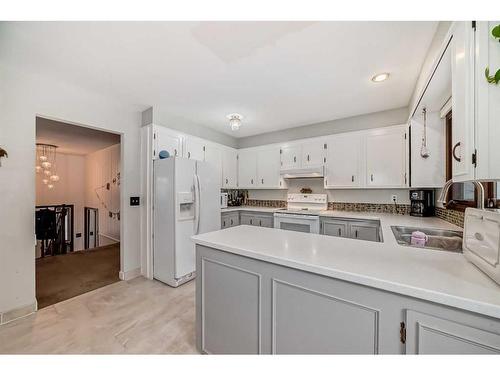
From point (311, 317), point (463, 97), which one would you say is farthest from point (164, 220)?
point (463, 97)

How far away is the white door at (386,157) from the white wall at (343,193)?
33 cm

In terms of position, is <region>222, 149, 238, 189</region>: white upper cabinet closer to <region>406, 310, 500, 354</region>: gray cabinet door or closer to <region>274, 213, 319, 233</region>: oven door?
<region>274, 213, 319, 233</region>: oven door

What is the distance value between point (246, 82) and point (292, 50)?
0.66 m

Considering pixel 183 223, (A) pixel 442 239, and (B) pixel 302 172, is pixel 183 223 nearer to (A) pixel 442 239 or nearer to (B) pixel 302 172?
(B) pixel 302 172

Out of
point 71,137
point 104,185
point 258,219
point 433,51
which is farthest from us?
point 104,185

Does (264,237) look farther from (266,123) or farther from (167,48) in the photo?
(266,123)

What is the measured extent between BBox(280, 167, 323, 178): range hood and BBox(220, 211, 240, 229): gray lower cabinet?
3.92ft

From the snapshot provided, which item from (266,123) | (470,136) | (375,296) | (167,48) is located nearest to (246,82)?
(167,48)

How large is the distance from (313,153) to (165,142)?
244 centimetres

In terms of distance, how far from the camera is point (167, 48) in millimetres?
1712

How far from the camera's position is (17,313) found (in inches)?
78.0

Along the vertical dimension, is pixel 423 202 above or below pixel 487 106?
below
